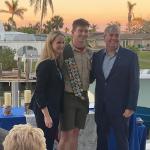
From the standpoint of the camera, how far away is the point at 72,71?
4.49m

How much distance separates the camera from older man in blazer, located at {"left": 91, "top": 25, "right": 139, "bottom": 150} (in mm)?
4387

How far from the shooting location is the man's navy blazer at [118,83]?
14.4 feet

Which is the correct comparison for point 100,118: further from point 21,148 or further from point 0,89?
point 0,89

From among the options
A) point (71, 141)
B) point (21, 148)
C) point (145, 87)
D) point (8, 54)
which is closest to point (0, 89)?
point (8, 54)

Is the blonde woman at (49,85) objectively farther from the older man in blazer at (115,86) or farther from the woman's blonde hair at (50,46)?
the older man in blazer at (115,86)

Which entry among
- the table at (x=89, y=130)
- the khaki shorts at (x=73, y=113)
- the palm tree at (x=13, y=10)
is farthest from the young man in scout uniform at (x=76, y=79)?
the palm tree at (x=13, y=10)

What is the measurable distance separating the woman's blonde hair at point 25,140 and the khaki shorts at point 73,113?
181cm

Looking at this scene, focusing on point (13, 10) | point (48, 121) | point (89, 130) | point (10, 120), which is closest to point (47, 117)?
point (48, 121)

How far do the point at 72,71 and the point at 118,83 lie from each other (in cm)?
45

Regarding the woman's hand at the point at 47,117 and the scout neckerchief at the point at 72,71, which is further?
the scout neckerchief at the point at 72,71

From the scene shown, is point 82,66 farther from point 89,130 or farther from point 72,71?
point 89,130

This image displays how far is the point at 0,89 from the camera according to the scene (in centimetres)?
2242

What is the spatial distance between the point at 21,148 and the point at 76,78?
6.37 ft

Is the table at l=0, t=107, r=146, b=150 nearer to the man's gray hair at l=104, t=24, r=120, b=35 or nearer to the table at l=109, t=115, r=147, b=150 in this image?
the table at l=109, t=115, r=147, b=150
